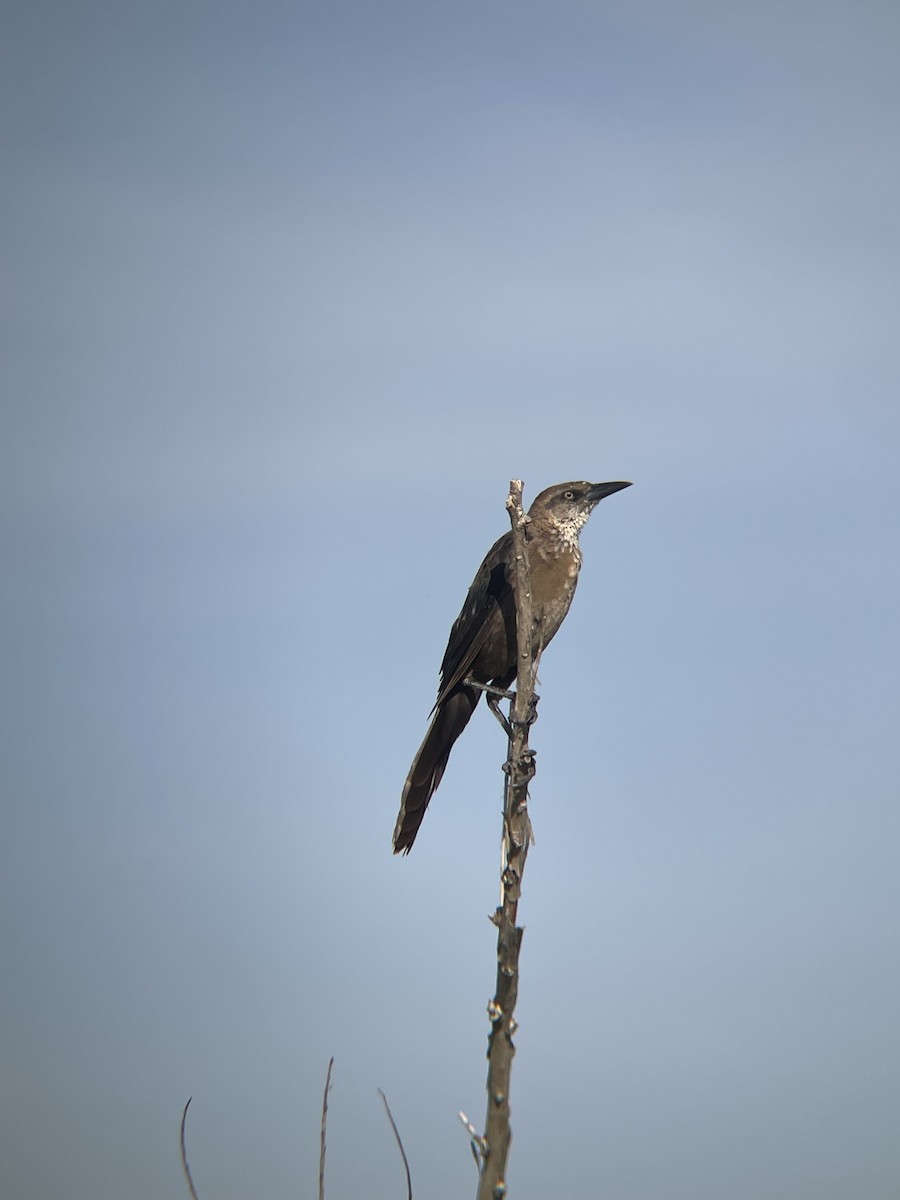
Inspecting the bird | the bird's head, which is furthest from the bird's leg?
the bird's head

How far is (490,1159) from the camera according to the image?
3.42 metres

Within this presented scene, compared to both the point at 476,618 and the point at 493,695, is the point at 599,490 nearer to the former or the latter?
the point at 476,618

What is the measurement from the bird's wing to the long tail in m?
0.13

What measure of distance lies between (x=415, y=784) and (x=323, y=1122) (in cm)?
329

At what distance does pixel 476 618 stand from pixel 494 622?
0.15 m

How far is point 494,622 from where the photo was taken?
7000 millimetres

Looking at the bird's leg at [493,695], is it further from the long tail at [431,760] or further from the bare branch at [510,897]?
the bare branch at [510,897]

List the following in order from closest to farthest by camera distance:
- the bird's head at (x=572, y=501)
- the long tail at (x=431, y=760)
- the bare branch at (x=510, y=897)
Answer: the bare branch at (x=510, y=897), the long tail at (x=431, y=760), the bird's head at (x=572, y=501)

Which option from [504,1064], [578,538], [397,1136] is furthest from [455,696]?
[397,1136]

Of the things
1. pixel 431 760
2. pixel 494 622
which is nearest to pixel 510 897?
pixel 431 760

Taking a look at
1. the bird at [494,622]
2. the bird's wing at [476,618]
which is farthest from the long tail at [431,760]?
the bird's wing at [476,618]

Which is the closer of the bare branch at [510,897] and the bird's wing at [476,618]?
the bare branch at [510,897]

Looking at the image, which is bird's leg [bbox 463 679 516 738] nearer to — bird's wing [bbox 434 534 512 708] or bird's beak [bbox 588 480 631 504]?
bird's wing [bbox 434 534 512 708]

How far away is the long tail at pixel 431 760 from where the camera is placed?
21.2 feet
